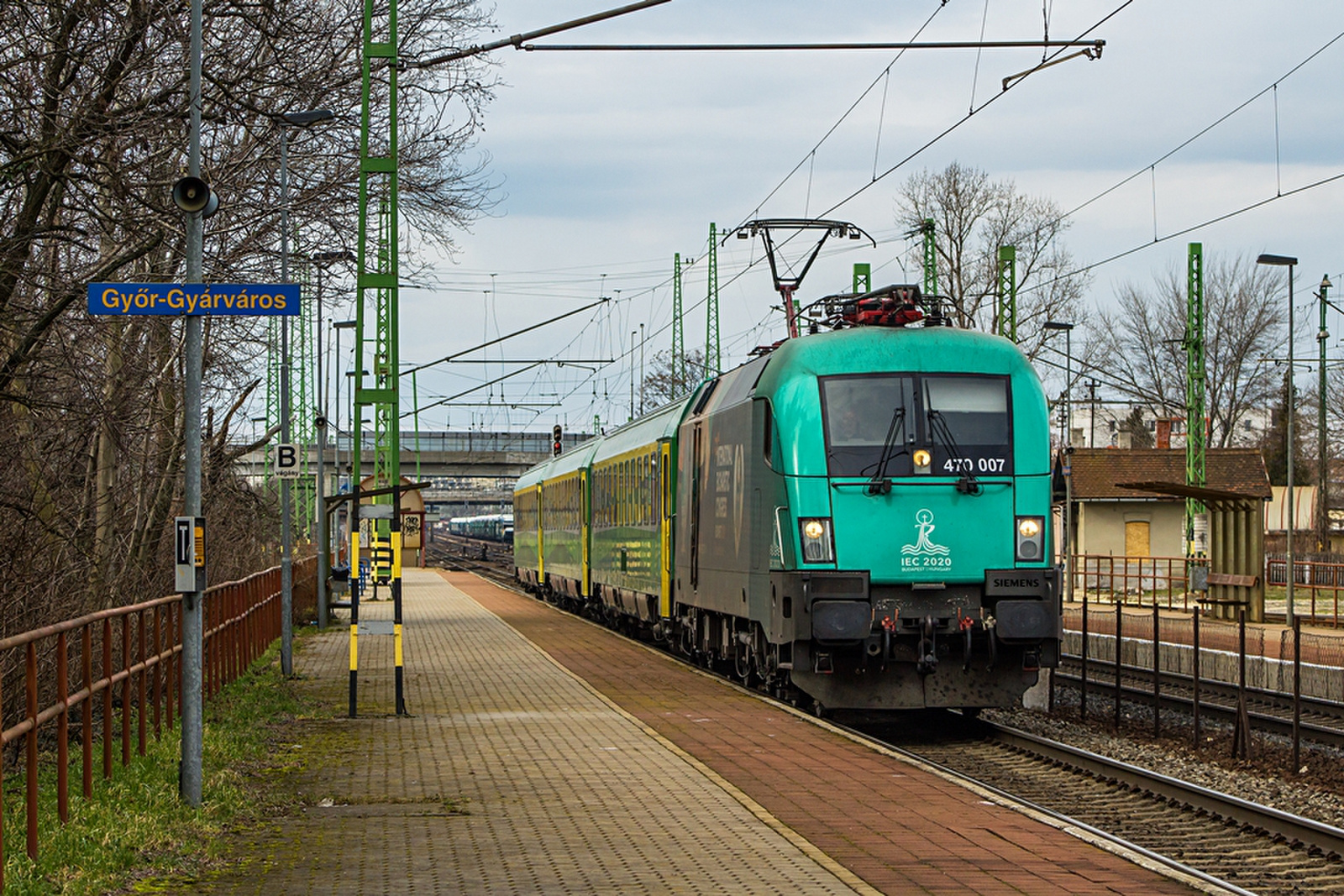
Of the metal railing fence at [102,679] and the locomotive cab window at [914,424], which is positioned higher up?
the locomotive cab window at [914,424]

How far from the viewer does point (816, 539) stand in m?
13.6

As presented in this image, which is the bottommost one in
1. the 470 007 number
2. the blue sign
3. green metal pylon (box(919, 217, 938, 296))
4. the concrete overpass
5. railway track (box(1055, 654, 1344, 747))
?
railway track (box(1055, 654, 1344, 747))

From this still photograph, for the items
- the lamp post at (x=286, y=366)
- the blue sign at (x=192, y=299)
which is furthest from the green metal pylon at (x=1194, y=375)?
the blue sign at (x=192, y=299)

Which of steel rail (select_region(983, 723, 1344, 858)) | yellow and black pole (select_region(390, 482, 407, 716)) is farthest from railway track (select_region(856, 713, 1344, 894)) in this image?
yellow and black pole (select_region(390, 482, 407, 716))

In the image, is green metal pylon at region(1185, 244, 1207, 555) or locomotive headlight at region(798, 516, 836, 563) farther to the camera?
green metal pylon at region(1185, 244, 1207, 555)

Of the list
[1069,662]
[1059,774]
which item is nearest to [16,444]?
[1059,774]

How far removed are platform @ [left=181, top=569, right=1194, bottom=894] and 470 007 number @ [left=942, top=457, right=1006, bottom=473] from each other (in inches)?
97.4

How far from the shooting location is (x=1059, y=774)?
12273 mm

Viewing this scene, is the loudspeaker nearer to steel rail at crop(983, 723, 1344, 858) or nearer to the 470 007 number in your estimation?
the 470 007 number

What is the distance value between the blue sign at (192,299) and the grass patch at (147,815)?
2.91 meters

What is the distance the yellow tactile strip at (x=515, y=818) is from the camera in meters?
7.83

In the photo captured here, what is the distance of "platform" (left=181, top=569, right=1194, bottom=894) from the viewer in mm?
7867

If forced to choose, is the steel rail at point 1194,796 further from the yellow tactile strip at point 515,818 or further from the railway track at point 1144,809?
the yellow tactile strip at point 515,818

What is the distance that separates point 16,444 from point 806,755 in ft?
22.8
